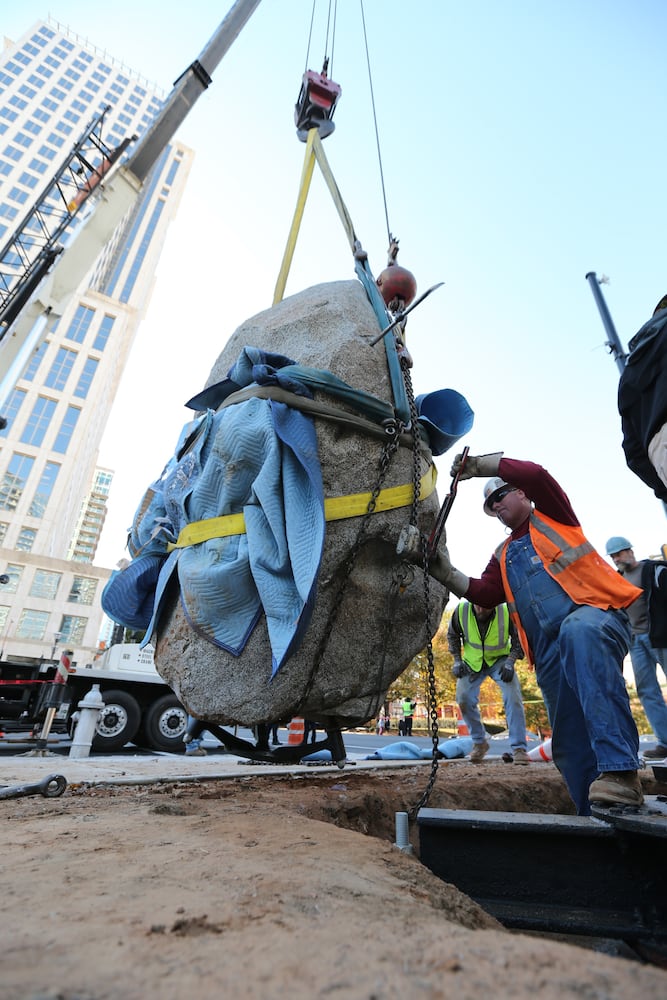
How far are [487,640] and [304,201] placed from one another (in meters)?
4.74

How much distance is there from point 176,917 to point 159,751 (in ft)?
23.7

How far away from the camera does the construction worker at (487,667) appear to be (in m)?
5.96

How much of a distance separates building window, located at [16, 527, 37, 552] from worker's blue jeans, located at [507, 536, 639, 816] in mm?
35012

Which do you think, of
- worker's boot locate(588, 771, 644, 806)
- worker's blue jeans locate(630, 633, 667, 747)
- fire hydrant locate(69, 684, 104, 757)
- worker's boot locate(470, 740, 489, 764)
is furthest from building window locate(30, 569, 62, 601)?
worker's boot locate(588, 771, 644, 806)

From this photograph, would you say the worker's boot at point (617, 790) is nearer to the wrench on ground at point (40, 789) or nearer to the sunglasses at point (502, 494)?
the sunglasses at point (502, 494)

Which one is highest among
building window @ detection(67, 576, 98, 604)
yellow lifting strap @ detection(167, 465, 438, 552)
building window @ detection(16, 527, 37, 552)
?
building window @ detection(16, 527, 37, 552)

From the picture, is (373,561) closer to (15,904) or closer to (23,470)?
(15,904)

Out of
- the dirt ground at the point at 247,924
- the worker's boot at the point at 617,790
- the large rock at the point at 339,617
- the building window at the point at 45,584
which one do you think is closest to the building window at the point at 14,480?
the building window at the point at 45,584

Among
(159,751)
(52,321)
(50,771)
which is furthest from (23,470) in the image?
(50,771)

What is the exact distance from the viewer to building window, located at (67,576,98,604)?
2870cm

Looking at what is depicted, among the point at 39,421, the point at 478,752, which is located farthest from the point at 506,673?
the point at 39,421

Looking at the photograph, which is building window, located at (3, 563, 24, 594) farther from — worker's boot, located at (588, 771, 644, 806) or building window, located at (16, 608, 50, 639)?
worker's boot, located at (588, 771, 644, 806)

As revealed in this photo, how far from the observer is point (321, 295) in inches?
138

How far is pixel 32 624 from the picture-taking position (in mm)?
28078
